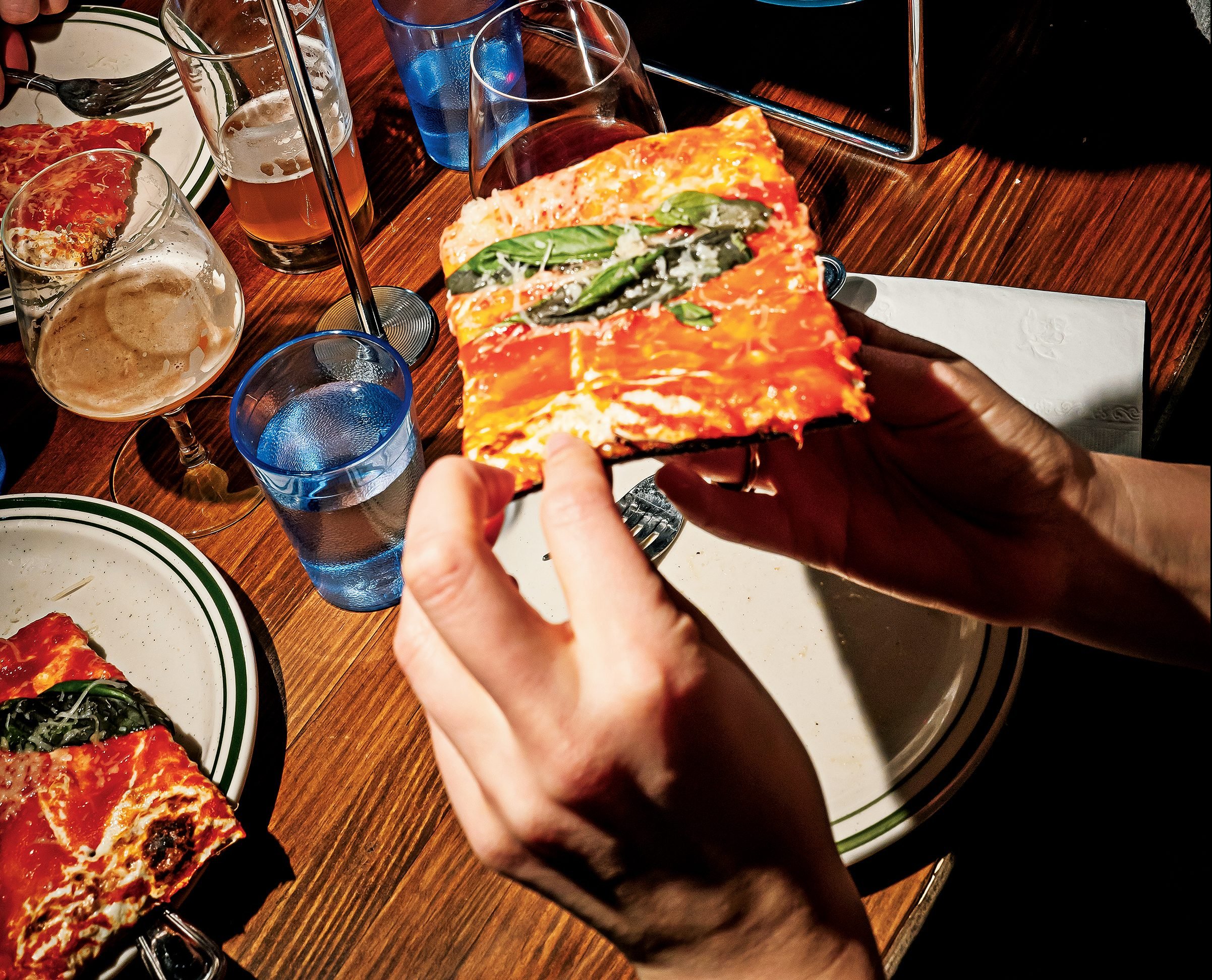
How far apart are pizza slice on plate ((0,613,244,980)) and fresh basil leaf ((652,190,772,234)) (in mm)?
677

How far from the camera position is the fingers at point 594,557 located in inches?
26.0

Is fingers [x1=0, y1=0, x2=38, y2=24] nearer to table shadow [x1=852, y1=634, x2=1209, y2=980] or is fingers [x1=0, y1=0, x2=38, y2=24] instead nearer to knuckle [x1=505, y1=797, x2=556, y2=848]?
knuckle [x1=505, y1=797, x2=556, y2=848]

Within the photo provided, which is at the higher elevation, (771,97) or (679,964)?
(771,97)

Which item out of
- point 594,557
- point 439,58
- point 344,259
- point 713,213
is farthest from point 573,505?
point 439,58

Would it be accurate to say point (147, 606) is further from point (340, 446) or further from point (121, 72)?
point (121, 72)

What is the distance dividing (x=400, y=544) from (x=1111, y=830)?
137 cm

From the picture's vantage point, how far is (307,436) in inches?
40.9

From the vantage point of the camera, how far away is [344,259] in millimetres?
1040

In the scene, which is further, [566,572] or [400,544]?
[400,544]

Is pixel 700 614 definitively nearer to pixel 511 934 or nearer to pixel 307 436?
pixel 511 934

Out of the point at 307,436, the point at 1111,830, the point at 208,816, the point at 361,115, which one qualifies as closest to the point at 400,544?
the point at 307,436

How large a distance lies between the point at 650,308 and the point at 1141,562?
56 centimetres

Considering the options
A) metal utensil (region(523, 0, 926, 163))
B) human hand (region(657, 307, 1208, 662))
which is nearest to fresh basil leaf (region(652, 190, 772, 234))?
human hand (region(657, 307, 1208, 662))

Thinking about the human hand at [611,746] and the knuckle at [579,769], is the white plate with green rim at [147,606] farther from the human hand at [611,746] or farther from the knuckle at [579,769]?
the knuckle at [579,769]
